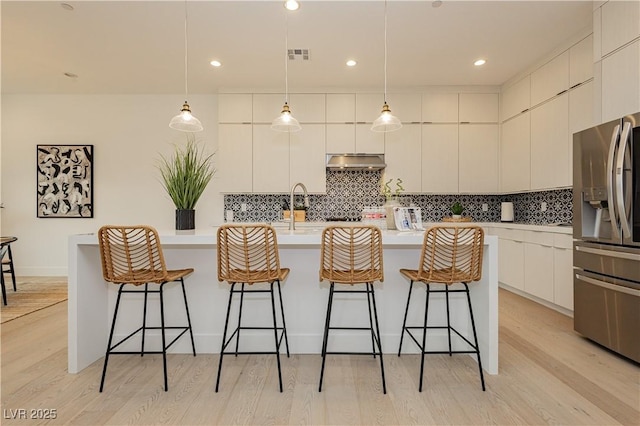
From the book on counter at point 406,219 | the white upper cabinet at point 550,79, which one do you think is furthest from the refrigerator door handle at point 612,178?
the white upper cabinet at point 550,79

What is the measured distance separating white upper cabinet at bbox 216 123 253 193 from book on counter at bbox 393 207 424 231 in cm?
284

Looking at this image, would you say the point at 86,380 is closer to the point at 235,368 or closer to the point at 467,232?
the point at 235,368

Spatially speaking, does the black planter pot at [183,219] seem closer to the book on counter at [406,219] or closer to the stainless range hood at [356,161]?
the book on counter at [406,219]

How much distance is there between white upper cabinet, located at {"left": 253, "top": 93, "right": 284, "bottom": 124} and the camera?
15.9ft

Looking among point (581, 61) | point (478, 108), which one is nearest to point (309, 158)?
point (478, 108)

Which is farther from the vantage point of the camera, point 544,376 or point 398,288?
point 398,288

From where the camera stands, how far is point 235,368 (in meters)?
2.31

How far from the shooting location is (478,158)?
488 centimetres

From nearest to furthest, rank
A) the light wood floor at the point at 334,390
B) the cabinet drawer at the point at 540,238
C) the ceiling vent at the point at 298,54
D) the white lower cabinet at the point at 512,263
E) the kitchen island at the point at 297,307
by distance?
the light wood floor at the point at 334,390 → the kitchen island at the point at 297,307 → the cabinet drawer at the point at 540,238 → the ceiling vent at the point at 298,54 → the white lower cabinet at the point at 512,263

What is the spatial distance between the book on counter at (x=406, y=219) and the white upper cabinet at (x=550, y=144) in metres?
2.26

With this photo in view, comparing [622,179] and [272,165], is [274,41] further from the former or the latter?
[622,179]

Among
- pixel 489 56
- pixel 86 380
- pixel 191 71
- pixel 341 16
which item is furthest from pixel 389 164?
pixel 86 380

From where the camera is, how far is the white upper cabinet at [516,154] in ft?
14.1

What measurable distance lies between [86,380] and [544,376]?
3060 mm
